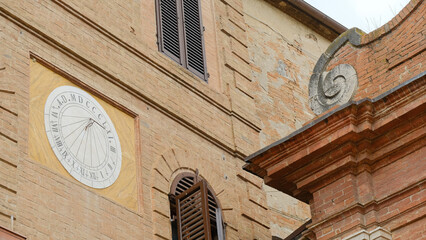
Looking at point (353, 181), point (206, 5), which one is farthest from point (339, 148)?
point (206, 5)

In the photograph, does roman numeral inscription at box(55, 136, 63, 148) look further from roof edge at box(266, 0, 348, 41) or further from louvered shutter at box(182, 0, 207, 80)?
roof edge at box(266, 0, 348, 41)

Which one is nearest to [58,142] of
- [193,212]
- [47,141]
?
[47,141]

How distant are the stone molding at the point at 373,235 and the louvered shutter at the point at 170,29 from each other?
16.3 ft

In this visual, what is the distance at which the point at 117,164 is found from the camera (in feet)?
46.4

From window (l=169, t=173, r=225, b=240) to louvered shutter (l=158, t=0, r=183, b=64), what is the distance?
2034mm

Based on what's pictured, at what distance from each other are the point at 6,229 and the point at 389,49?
483 centimetres

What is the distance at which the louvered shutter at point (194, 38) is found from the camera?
54.3ft

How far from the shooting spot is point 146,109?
15.1 meters

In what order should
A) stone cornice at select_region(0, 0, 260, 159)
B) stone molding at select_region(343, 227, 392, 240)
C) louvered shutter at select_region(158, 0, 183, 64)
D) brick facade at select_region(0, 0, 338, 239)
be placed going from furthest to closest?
louvered shutter at select_region(158, 0, 183, 64), stone cornice at select_region(0, 0, 260, 159), brick facade at select_region(0, 0, 338, 239), stone molding at select_region(343, 227, 392, 240)

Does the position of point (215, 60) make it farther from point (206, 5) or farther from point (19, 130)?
point (19, 130)

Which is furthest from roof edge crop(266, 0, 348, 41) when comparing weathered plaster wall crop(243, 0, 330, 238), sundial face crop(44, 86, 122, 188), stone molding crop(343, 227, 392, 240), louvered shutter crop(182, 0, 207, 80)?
stone molding crop(343, 227, 392, 240)

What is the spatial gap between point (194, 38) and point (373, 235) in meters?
5.66

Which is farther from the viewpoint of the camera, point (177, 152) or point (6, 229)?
point (177, 152)

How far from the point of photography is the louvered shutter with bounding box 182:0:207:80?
16562mm
